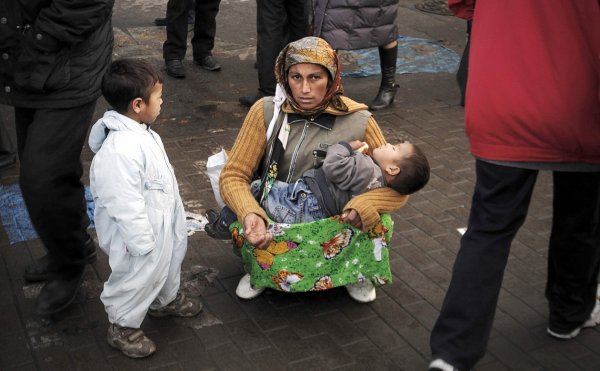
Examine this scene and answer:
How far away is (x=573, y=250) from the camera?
3.64m

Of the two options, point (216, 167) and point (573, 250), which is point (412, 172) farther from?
point (216, 167)

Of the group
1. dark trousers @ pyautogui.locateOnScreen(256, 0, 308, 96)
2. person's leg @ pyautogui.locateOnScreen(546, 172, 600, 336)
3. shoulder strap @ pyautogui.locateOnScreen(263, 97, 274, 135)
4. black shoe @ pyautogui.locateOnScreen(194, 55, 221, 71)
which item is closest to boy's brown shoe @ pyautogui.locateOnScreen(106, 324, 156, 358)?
shoulder strap @ pyautogui.locateOnScreen(263, 97, 274, 135)

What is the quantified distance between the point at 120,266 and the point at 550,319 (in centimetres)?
196

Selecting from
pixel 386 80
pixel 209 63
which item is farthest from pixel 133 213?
pixel 209 63

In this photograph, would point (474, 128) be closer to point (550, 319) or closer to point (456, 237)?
point (550, 319)

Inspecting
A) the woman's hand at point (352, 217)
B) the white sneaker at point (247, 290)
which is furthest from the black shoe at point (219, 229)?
the woman's hand at point (352, 217)

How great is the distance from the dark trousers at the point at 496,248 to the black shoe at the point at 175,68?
453 centimetres

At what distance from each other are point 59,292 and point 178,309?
554 millimetres

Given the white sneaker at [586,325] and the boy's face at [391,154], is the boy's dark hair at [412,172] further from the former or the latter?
the white sneaker at [586,325]

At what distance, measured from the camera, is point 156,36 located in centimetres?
877

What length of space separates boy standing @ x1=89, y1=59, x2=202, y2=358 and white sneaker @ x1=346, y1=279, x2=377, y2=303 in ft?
3.08

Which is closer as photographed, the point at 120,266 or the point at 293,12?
the point at 120,266

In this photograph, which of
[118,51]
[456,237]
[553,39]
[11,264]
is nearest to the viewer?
[553,39]

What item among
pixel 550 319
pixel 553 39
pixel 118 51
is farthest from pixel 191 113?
pixel 553 39
